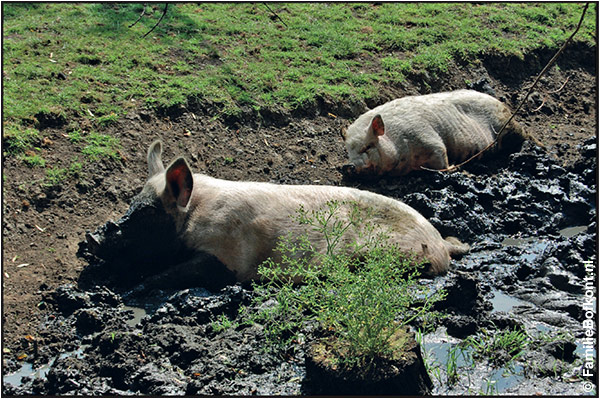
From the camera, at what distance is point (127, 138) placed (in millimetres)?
8758

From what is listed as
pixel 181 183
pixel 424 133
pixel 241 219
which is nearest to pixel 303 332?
pixel 241 219

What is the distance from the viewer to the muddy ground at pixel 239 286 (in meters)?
5.27

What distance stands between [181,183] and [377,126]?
347 centimetres

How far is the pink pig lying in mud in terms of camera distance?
6648 mm

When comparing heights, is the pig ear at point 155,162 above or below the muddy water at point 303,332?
above

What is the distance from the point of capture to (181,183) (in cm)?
668

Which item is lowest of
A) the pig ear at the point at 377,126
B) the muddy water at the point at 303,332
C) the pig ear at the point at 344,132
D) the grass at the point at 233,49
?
the muddy water at the point at 303,332

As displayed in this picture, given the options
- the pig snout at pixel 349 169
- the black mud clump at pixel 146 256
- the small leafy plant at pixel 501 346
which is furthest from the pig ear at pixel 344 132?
the small leafy plant at pixel 501 346

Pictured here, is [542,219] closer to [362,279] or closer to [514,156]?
[514,156]

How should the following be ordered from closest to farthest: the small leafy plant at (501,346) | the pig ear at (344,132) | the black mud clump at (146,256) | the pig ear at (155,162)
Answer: the small leafy plant at (501,346)
the black mud clump at (146,256)
the pig ear at (155,162)
the pig ear at (344,132)

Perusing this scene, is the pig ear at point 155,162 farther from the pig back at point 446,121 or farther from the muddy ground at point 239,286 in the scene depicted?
the pig back at point 446,121

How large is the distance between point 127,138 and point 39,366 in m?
3.86

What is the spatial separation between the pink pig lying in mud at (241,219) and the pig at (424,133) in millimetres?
2405

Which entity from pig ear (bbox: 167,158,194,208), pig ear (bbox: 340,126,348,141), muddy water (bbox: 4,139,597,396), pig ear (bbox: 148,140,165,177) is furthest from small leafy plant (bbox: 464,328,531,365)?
pig ear (bbox: 340,126,348,141)
